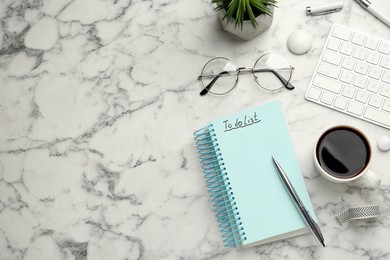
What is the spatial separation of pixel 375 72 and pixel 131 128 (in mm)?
488

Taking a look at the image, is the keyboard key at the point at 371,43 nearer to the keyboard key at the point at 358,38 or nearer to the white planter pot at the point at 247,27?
the keyboard key at the point at 358,38

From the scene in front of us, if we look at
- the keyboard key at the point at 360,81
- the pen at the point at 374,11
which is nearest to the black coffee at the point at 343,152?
the keyboard key at the point at 360,81

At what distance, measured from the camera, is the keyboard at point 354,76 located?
42.4 inches

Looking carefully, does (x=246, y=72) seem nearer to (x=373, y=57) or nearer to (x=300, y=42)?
(x=300, y=42)

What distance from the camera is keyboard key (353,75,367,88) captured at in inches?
42.6

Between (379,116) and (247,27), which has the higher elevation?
(247,27)

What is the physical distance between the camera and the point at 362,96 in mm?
1079

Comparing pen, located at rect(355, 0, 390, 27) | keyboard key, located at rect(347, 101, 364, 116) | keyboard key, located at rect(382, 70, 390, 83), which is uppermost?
pen, located at rect(355, 0, 390, 27)

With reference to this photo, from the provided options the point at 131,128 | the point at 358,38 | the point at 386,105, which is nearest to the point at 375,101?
the point at 386,105

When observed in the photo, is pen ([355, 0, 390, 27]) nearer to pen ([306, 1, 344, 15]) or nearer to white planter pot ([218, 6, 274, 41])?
pen ([306, 1, 344, 15])

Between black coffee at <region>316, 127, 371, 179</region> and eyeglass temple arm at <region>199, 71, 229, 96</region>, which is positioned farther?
eyeglass temple arm at <region>199, 71, 229, 96</region>

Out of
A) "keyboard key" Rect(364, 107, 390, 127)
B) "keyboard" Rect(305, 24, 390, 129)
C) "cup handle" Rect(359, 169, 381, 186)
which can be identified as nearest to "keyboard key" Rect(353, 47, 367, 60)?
"keyboard" Rect(305, 24, 390, 129)

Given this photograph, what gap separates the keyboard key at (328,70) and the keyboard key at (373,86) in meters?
0.06

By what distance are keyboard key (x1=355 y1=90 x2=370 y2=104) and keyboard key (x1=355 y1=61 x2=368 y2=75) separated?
37 millimetres
